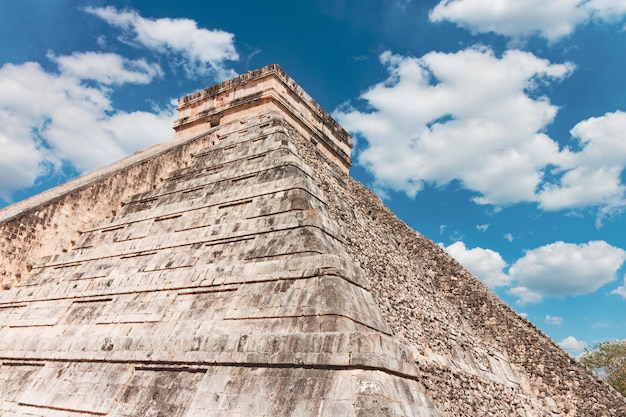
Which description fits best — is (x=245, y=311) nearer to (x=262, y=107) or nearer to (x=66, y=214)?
(x=66, y=214)

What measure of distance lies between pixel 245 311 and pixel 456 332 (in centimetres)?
459

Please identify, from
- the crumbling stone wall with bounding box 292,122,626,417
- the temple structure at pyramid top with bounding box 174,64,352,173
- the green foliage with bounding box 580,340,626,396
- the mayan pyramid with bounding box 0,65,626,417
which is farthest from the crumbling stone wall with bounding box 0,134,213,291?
the green foliage with bounding box 580,340,626,396

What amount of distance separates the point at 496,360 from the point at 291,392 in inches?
240

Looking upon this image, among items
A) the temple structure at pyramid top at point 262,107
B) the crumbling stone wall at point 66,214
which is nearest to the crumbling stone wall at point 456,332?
the temple structure at pyramid top at point 262,107

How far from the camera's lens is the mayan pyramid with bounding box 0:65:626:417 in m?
4.07

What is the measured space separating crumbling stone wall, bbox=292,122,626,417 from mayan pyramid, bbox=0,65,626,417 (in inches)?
1.5

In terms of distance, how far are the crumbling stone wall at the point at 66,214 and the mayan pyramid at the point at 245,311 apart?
3 cm

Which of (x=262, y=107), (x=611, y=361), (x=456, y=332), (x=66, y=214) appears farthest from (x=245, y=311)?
(x=611, y=361)

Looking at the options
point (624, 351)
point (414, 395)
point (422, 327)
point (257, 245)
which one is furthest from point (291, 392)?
point (624, 351)

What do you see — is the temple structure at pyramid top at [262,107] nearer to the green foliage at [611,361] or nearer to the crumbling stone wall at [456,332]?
the crumbling stone wall at [456,332]

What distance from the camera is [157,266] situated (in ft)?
20.4

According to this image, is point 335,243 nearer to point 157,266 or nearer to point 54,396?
point 157,266

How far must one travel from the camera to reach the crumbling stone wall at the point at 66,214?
735 cm

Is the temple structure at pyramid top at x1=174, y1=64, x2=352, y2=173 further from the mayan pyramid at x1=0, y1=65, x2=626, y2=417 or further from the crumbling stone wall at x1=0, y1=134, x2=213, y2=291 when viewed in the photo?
the crumbling stone wall at x1=0, y1=134, x2=213, y2=291
